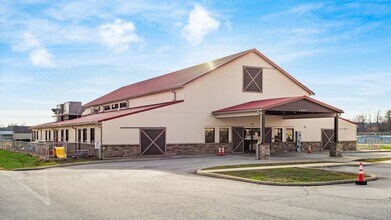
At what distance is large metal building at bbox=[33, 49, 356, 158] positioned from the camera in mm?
30250

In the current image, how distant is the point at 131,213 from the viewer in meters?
9.94

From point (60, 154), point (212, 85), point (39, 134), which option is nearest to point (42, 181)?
point (60, 154)

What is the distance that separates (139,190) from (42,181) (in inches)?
214

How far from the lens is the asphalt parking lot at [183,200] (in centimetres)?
984

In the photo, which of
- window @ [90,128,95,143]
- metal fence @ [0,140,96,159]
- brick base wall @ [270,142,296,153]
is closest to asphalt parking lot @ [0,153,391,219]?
metal fence @ [0,140,96,159]

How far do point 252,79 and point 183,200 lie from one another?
84.9 feet

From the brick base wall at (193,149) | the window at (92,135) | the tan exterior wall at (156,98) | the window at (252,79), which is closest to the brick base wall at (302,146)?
the brick base wall at (193,149)

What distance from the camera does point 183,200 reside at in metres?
11.8

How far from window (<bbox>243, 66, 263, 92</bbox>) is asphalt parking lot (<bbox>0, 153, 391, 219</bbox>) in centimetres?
1963

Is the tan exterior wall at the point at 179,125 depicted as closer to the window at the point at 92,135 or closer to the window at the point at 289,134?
the window at the point at 289,134

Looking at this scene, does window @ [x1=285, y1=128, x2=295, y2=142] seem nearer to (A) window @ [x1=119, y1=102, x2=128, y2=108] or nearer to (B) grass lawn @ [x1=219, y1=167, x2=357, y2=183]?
(A) window @ [x1=119, y1=102, x2=128, y2=108]

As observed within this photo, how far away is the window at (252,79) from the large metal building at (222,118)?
0.08 m

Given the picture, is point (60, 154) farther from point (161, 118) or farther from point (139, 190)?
point (139, 190)

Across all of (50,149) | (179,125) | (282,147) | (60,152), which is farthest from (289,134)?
(50,149)
